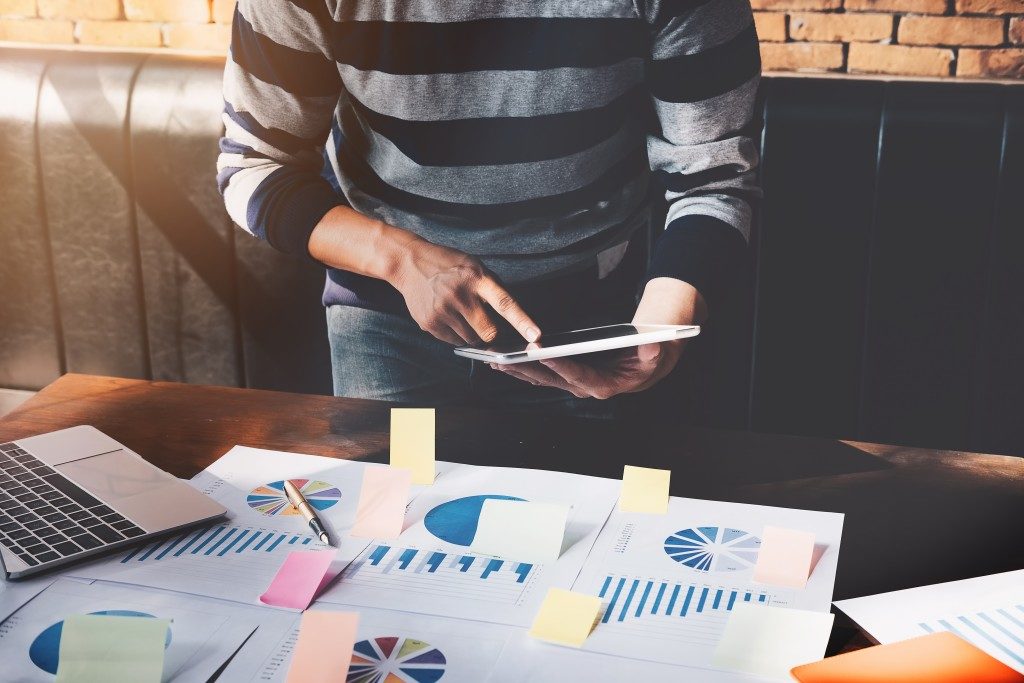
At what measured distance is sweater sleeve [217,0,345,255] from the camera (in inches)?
55.5

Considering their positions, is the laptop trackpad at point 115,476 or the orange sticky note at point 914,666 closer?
the orange sticky note at point 914,666

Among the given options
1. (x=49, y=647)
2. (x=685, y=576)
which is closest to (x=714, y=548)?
(x=685, y=576)

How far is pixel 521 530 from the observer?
92cm

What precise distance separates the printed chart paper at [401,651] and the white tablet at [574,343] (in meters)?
0.67

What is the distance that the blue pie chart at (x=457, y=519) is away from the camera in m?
0.93

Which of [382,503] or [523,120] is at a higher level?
[523,120]

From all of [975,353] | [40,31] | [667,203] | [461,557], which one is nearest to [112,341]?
[40,31]

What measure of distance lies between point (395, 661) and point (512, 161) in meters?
0.84

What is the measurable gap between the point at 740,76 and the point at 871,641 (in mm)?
890

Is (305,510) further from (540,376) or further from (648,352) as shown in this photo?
(648,352)

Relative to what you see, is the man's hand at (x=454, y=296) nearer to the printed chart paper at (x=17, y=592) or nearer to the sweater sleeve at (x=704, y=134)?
the sweater sleeve at (x=704, y=134)

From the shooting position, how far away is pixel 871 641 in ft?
2.48

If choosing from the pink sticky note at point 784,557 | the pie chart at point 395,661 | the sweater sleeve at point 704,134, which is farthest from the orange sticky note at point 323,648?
the sweater sleeve at point 704,134

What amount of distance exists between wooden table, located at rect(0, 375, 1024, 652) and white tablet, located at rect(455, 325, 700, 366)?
19 cm
